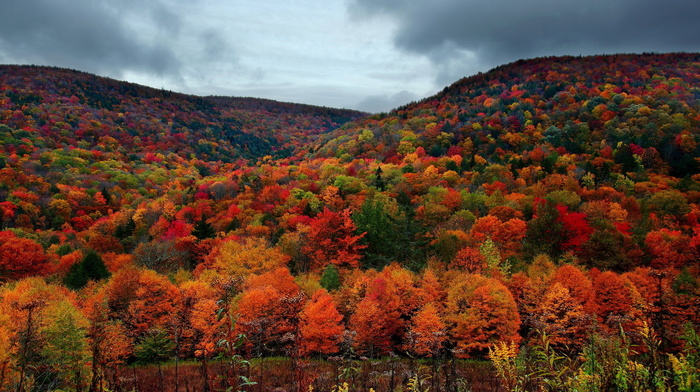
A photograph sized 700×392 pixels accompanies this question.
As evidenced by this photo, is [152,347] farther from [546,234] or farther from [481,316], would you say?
[546,234]

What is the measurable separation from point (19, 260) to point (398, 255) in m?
54.5

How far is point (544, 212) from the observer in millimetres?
61125

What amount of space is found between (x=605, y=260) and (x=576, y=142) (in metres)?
81.1

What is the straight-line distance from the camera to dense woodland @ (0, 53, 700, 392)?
815 cm

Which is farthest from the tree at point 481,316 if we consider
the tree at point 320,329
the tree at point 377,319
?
the tree at point 320,329

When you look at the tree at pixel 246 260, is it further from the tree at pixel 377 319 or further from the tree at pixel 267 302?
the tree at pixel 377 319

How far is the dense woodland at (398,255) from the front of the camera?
815 centimetres

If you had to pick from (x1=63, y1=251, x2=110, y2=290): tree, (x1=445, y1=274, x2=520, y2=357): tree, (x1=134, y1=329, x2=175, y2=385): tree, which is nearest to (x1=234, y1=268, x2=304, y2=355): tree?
(x1=134, y1=329, x2=175, y2=385): tree

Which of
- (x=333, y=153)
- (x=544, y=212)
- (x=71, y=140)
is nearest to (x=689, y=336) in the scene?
(x=544, y=212)

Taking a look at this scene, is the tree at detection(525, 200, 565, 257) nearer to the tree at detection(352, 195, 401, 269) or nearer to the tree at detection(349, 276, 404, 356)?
the tree at detection(352, 195, 401, 269)

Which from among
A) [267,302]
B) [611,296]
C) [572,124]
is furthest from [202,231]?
[572,124]

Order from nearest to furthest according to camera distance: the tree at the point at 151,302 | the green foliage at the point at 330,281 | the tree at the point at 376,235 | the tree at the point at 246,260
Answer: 1. the tree at the point at 151,302
2. the green foliage at the point at 330,281
3. the tree at the point at 246,260
4. the tree at the point at 376,235

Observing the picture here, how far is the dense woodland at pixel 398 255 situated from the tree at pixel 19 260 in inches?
10.1

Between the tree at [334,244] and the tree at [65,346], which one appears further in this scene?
the tree at [334,244]
